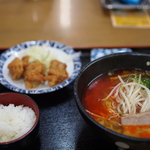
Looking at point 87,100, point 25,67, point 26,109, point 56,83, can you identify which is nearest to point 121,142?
point 87,100

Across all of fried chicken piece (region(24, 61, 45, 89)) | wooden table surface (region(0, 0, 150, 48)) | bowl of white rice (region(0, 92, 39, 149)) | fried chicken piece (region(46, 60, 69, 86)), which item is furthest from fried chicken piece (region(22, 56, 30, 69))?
wooden table surface (region(0, 0, 150, 48))

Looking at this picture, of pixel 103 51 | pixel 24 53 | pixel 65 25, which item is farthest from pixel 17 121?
pixel 65 25

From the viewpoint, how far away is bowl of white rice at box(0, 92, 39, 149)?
4.40ft

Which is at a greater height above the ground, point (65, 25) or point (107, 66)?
point (107, 66)

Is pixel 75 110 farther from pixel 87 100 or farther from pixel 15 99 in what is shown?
pixel 15 99

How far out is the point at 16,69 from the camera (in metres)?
1.85

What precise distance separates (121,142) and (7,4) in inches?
94.1

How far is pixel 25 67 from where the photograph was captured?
191cm

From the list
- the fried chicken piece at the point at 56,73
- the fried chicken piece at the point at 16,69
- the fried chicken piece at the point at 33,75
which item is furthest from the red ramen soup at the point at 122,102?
the fried chicken piece at the point at 16,69

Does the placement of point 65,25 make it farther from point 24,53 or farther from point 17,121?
point 17,121

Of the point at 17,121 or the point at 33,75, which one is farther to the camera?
the point at 33,75

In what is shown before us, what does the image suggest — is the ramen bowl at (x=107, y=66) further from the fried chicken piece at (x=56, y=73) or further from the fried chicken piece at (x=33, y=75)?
the fried chicken piece at (x=33, y=75)

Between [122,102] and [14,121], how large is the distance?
62 cm

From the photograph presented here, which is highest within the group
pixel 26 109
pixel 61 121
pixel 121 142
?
pixel 121 142
